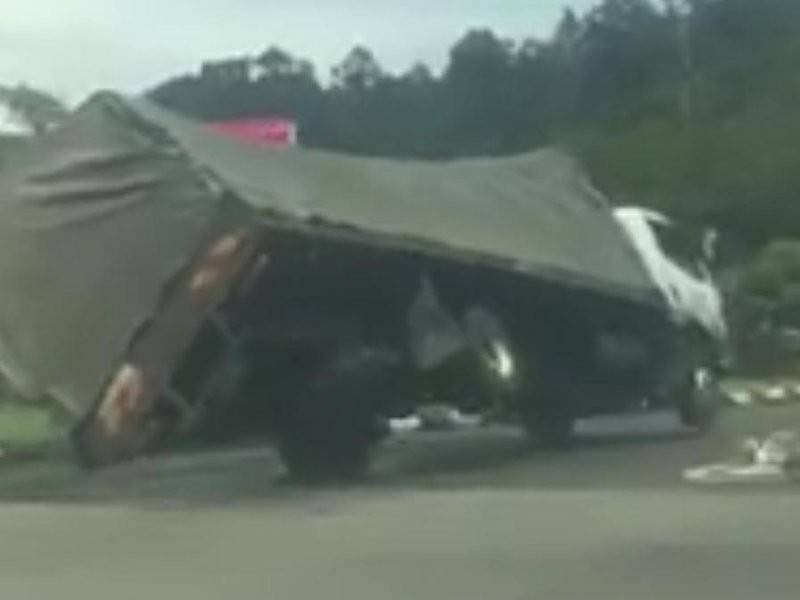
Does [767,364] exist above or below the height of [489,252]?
below

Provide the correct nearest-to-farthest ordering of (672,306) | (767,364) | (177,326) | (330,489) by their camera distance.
Answer: 1. (177,326)
2. (330,489)
3. (672,306)
4. (767,364)

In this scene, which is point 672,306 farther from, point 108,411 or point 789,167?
point 789,167

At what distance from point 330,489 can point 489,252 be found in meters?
2.35

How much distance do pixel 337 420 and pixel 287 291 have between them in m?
1.05

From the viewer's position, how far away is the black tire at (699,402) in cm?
2230

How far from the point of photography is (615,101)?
6712 centimetres

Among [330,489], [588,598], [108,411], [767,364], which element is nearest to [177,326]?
[108,411]

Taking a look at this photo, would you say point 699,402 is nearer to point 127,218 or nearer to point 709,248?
point 709,248

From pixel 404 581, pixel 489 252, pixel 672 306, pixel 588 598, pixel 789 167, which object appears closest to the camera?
pixel 588 598

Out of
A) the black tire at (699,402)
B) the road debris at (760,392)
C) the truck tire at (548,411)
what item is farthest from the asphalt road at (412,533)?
the road debris at (760,392)

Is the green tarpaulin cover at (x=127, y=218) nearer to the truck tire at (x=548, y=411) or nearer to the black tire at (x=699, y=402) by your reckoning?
the truck tire at (x=548, y=411)

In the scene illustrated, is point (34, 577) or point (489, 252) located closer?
point (34, 577)

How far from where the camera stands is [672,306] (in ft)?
70.9

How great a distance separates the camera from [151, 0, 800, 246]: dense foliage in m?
54.1
